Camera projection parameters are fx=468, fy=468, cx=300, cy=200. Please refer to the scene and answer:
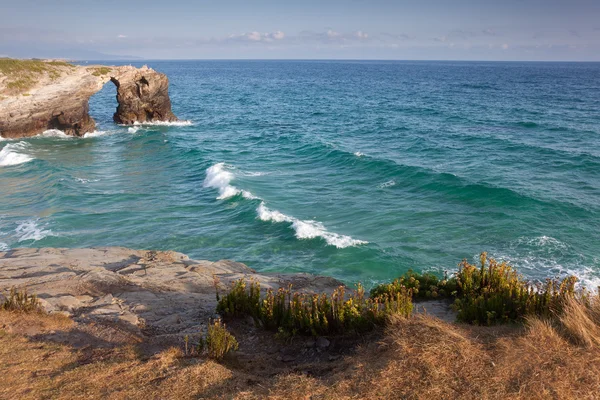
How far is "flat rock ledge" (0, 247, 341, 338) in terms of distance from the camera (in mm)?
10820

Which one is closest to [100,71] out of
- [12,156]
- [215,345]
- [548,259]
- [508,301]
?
[12,156]

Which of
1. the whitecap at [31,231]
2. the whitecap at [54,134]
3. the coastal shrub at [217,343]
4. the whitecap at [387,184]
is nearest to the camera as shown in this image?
the coastal shrub at [217,343]

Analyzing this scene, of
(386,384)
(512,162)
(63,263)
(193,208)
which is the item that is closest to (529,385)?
(386,384)

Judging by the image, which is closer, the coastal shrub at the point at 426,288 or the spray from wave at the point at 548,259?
the coastal shrub at the point at 426,288

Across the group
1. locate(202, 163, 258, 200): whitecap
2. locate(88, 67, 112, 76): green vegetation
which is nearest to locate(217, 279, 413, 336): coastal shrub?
locate(202, 163, 258, 200): whitecap

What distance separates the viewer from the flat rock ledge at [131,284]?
35.5ft

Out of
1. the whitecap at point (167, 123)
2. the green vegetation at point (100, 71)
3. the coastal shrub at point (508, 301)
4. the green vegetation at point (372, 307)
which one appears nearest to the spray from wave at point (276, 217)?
the coastal shrub at point (508, 301)

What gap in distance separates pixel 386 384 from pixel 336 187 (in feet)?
76.6

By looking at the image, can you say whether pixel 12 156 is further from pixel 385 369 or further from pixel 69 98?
pixel 385 369

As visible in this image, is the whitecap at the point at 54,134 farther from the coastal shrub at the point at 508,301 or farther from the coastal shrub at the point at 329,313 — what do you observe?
the coastal shrub at the point at 508,301

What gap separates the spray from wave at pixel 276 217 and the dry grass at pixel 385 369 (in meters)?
12.8

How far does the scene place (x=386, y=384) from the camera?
723 cm

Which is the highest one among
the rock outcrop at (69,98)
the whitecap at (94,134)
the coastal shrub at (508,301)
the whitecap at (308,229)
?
the rock outcrop at (69,98)

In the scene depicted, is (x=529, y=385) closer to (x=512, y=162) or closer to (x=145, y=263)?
(x=145, y=263)
